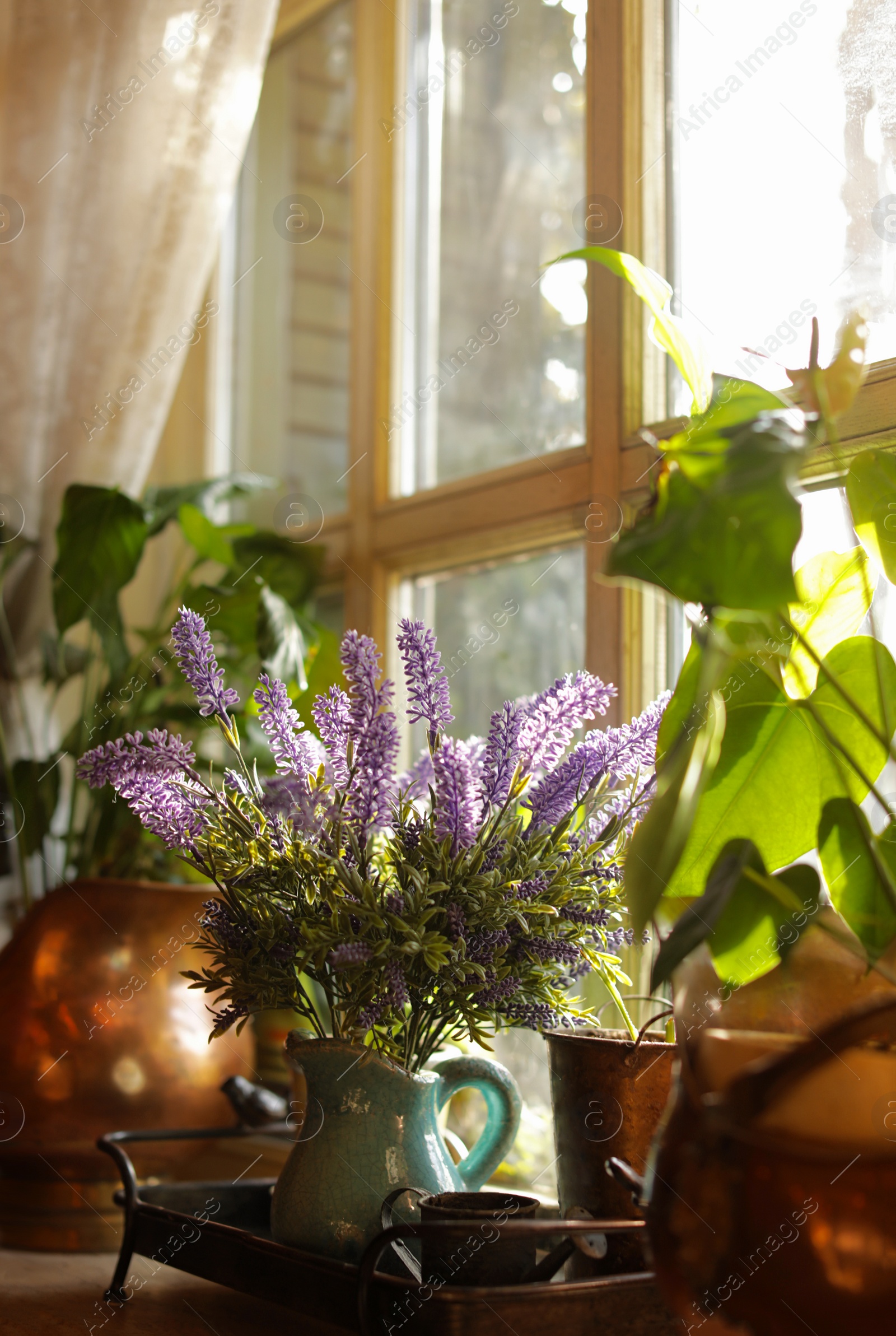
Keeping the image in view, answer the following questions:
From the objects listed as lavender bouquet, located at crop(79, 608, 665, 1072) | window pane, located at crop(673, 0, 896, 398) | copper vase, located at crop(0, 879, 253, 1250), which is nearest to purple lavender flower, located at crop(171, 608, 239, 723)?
lavender bouquet, located at crop(79, 608, 665, 1072)

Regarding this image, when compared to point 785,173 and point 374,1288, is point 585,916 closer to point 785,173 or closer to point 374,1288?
point 374,1288

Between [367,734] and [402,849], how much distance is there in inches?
3.6

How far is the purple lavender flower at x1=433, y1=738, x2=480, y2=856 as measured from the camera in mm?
739

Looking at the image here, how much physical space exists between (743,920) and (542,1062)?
2.23 ft

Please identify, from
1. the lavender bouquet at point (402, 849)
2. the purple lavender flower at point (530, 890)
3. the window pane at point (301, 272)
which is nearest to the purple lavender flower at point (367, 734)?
the lavender bouquet at point (402, 849)

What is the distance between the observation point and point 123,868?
142 centimetres

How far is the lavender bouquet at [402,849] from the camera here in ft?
2.41

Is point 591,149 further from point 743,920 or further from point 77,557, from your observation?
point 743,920

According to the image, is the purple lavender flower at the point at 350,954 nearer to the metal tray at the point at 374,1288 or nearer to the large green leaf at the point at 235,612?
the metal tray at the point at 374,1288

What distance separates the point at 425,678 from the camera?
75cm

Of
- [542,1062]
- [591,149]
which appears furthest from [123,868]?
[591,149]

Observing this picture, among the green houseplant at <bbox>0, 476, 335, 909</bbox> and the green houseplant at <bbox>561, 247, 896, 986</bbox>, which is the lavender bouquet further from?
the green houseplant at <bbox>0, 476, 335, 909</bbox>

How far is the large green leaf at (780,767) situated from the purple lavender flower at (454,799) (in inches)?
5.7

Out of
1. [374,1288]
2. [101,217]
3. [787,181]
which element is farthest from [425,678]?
[101,217]
